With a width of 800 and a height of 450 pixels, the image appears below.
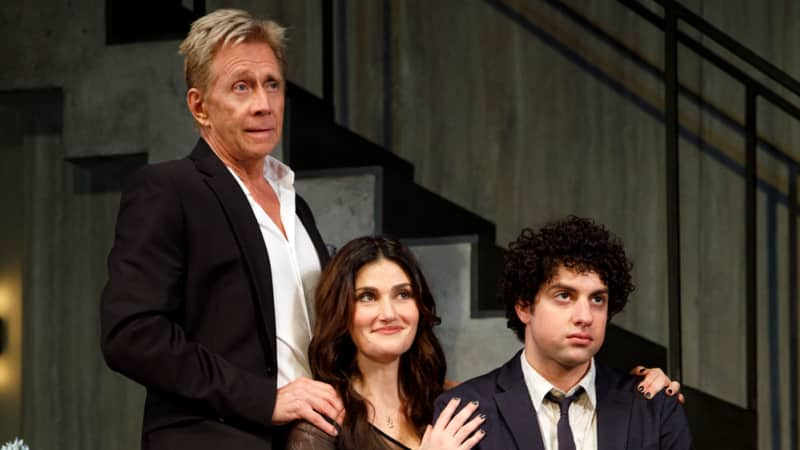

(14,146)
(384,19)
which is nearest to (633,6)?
(384,19)

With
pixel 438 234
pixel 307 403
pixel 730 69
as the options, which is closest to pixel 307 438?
pixel 307 403

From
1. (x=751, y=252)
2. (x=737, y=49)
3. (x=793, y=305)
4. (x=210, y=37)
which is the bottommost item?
(x=793, y=305)

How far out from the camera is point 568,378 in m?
2.28

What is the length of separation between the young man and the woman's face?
167 millimetres

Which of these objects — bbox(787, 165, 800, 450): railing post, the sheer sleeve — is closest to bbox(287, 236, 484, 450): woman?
the sheer sleeve

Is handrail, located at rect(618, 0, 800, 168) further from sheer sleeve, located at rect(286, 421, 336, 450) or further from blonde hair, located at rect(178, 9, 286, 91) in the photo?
sheer sleeve, located at rect(286, 421, 336, 450)

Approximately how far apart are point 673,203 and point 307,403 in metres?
1.47

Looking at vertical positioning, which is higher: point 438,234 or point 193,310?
point 438,234

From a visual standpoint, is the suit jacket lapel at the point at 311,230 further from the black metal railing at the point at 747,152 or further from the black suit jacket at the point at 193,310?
the black metal railing at the point at 747,152

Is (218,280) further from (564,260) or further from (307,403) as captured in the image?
(564,260)

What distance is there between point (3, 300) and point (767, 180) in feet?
9.23

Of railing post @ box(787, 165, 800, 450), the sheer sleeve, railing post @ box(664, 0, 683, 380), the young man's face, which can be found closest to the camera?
the young man's face

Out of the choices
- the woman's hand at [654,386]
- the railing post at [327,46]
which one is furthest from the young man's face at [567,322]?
the railing post at [327,46]

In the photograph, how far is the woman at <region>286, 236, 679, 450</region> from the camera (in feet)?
7.91
